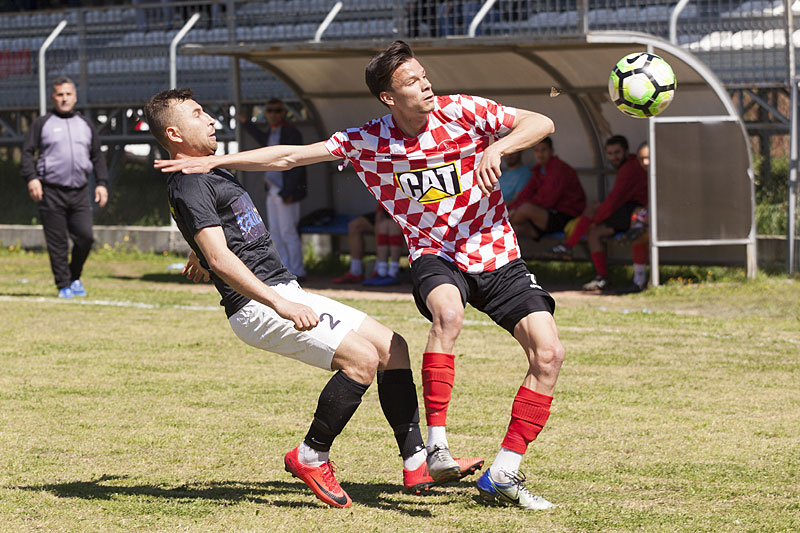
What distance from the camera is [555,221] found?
44.6 ft

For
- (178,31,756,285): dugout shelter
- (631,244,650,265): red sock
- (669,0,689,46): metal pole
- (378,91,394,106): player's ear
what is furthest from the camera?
(669,0,689,46): metal pole

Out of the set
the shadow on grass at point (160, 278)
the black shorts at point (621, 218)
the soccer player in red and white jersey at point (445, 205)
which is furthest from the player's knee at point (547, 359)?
the shadow on grass at point (160, 278)

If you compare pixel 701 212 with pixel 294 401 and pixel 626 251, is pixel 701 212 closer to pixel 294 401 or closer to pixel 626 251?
pixel 626 251

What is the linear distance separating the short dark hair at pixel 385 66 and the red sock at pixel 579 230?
321 inches

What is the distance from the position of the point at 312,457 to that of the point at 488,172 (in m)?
1.33

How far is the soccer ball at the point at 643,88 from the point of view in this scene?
253 inches

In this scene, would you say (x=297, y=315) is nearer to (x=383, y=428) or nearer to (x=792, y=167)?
(x=383, y=428)

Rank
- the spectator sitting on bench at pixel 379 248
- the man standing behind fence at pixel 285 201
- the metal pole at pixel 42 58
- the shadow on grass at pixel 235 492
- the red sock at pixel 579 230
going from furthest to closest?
1. the metal pole at pixel 42 58
2. the man standing behind fence at pixel 285 201
3. the spectator sitting on bench at pixel 379 248
4. the red sock at pixel 579 230
5. the shadow on grass at pixel 235 492

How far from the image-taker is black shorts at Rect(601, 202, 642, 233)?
516 inches

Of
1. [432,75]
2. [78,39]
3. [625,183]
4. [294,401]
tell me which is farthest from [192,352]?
[78,39]

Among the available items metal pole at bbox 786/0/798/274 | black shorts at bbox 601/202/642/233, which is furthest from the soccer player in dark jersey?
metal pole at bbox 786/0/798/274

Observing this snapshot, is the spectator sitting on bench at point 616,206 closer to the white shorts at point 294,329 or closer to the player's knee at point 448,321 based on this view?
the player's knee at point 448,321

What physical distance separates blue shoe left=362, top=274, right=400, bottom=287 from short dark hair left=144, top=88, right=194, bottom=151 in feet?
29.5

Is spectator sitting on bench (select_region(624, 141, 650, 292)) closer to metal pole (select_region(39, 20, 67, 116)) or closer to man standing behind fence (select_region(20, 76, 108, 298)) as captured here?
man standing behind fence (select_region(20, 76, 108, 298))
